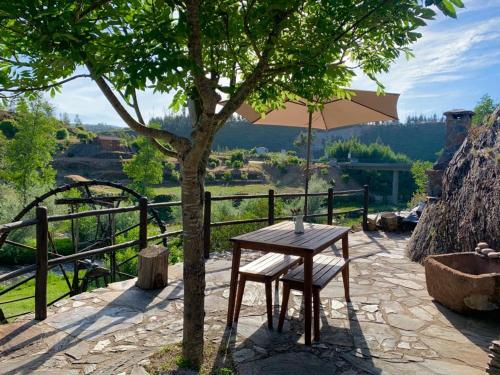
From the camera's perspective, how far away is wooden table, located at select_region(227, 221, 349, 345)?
9.16 ft

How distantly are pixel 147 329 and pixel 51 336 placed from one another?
715 mm

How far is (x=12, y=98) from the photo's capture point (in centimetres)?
218

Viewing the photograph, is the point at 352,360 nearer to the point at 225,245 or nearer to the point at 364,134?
the point at 225,245

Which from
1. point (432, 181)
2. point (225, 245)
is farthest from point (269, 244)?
point (432, 181)

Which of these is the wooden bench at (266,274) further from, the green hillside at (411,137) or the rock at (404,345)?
the green hillside at (411,137)

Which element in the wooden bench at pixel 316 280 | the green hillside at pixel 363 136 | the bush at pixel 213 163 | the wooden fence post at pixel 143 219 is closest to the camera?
the wooden bench at pixel 316 280

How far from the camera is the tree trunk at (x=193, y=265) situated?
2.46 metres

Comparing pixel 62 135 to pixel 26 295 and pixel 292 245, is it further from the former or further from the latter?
pixel 292 245

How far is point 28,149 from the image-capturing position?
1566 cm

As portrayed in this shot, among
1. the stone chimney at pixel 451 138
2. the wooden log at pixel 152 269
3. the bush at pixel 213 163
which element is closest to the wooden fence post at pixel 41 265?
the wooden log at pixel 152 269

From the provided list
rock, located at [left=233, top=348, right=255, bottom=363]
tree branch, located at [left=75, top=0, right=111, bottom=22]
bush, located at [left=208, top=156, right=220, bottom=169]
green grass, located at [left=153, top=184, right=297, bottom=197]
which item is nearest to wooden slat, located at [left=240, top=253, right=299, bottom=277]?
rock, located at [left=233, top=348, right=255, bottom=363]

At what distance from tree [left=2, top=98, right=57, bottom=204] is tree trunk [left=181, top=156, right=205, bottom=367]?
50.8ft

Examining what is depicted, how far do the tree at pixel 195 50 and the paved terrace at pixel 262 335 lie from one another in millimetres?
517

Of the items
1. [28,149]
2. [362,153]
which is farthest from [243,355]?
[362,153]
